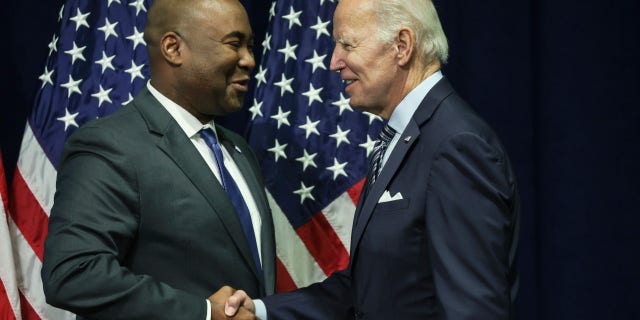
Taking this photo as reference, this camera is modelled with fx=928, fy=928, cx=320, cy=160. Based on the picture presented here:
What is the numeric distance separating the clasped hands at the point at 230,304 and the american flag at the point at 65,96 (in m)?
0.88

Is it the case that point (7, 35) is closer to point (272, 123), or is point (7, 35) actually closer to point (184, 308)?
point (272, 123)

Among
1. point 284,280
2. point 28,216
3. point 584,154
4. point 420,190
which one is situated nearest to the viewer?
point 420,190

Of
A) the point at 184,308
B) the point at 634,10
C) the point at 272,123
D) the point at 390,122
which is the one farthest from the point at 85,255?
the point at 634,10

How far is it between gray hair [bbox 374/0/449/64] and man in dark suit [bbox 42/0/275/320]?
512mm

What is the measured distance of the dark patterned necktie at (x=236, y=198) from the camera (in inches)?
97.3

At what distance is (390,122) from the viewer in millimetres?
2246

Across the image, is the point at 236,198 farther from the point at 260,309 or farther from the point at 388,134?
the point at 388,134

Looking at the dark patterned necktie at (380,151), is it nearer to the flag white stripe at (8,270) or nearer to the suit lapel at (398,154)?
the suit lapel at (398,154)

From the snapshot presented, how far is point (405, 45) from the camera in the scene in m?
2.19

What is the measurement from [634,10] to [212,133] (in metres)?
2.00

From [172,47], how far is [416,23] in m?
0.71

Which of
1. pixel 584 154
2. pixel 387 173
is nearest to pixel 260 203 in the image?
pixel 387 173

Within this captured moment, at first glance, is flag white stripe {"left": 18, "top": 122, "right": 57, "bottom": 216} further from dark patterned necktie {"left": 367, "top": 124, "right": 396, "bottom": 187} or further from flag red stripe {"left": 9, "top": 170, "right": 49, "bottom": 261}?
dark patterned necktie {"left": 367, "top": 124, "right": 396, "bottom": 187}

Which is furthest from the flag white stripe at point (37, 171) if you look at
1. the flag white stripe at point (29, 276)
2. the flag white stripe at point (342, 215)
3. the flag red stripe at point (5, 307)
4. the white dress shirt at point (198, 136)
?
the flag white stripe at point (342, 215)
